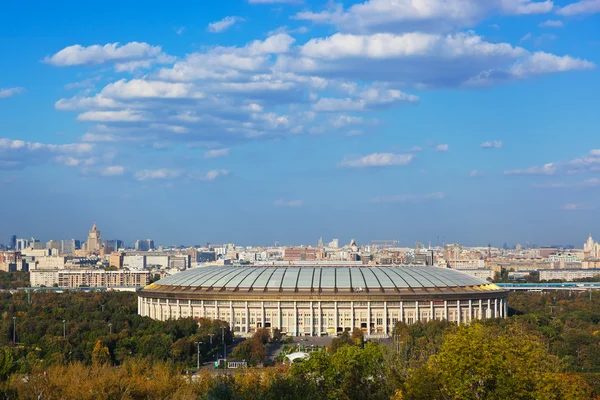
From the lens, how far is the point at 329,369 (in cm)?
3606

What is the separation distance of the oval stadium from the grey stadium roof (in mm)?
81

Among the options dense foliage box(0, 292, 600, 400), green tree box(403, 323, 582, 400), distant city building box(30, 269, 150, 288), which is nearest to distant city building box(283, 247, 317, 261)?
distant city building box(30, 269, 150, 288)

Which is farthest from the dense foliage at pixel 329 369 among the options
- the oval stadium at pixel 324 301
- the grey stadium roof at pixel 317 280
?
the grey stadium roof at pixel 317 280

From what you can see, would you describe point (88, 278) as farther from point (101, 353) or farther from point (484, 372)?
point (484, 372)

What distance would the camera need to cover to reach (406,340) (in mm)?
57844

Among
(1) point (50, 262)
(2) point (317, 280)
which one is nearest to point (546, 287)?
(2) point (317, 280)

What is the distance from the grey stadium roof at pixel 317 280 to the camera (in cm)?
7418

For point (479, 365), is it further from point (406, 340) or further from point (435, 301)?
point (435, 301)

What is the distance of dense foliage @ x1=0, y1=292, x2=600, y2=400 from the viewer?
2889 centimetres

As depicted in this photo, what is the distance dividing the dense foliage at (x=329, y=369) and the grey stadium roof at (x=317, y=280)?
9153mm

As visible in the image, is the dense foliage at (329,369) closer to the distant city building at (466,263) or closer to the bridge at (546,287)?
the bridge at (546,287)

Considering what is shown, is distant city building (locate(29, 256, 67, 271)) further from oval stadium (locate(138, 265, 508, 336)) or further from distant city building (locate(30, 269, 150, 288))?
oval stadium (locate(138, 265, 508, 336))

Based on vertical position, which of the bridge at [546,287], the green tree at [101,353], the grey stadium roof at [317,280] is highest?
the grey stadium roof at [317,280]

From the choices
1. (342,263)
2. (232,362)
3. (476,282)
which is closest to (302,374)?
(232,362)
